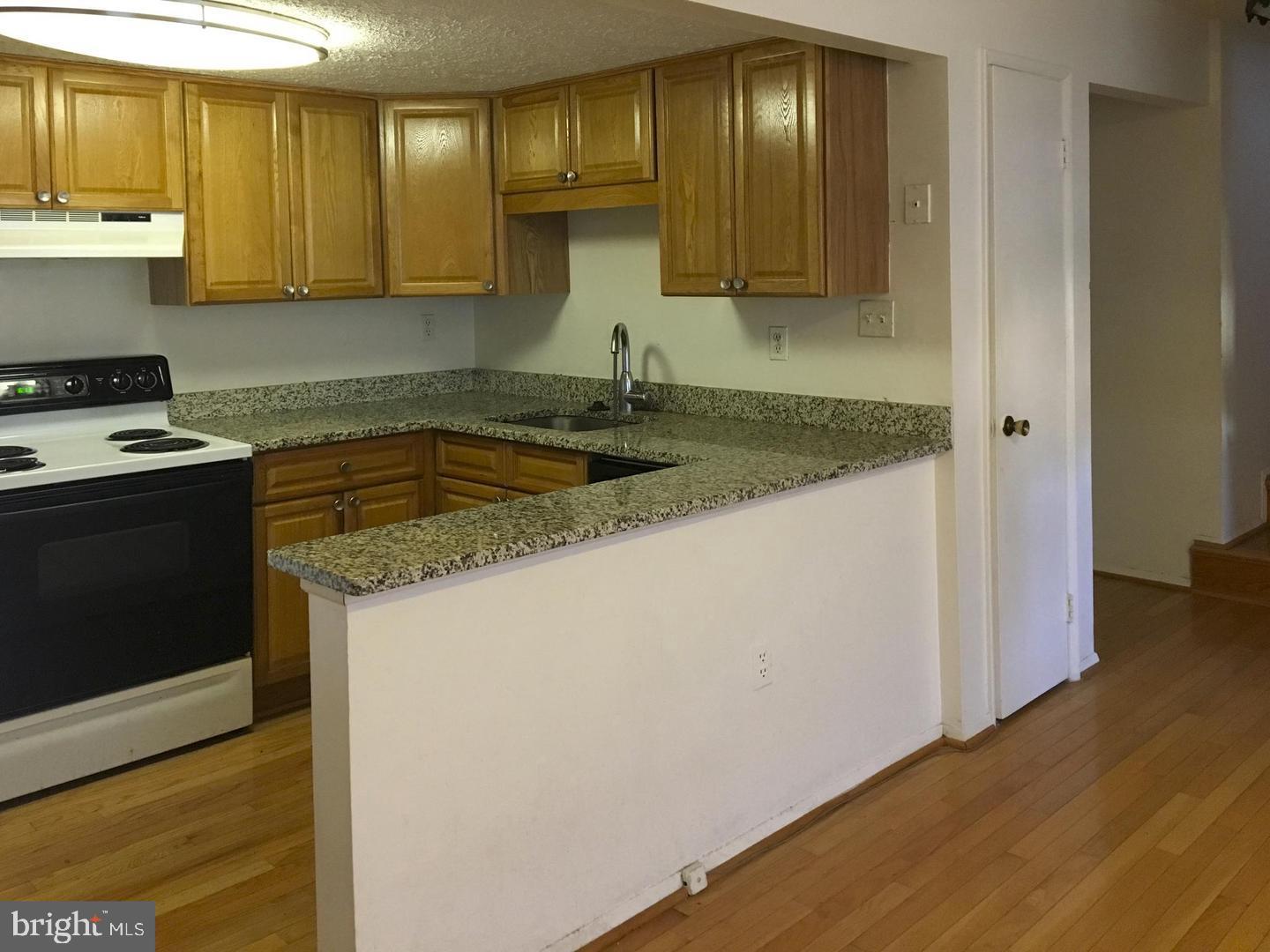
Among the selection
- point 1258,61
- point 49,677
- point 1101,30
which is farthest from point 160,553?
point 1258,61

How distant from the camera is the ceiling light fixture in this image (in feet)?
7.88

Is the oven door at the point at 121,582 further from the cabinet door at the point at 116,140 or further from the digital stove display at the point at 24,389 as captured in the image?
the cabinet door at the point at 116,140

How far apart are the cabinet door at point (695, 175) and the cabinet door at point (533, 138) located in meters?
0.49

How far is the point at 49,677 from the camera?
3.11 metres

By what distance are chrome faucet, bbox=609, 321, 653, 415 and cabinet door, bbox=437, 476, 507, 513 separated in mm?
539

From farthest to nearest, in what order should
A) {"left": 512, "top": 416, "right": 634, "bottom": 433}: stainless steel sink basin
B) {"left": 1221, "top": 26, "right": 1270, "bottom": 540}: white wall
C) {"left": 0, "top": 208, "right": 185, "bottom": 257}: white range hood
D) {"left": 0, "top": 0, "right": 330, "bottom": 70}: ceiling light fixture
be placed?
{"left": 1221, "top": 26, "right": 1270, "bottom": 540}: white wall, {"left": 512, "top": 416, "right": 634, "bottom": 433}: stainless steel sink basin, {"left": 0, "top": 208, "right": 185, "bottom": 257}: white range hood, {"left": 0, "top": 0, "right": 330, "bottom": 70}: ceiling light fixture

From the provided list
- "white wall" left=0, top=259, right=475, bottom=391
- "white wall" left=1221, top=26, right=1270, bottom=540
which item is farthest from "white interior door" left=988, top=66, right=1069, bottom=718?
"white wall" left=0, top=259, right=475, bottom=391

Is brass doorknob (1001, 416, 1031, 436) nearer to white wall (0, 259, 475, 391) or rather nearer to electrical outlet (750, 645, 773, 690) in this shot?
electrical outlet (750, 645, 773, 690)

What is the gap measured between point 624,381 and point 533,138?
0.88 meters

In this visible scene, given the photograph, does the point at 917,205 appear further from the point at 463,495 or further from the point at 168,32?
the point at 168,32

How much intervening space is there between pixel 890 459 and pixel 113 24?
2.06 metres

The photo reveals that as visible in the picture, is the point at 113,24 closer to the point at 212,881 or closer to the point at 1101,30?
the point at 212,881

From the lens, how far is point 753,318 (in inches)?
149

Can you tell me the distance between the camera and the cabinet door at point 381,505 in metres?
3.87
